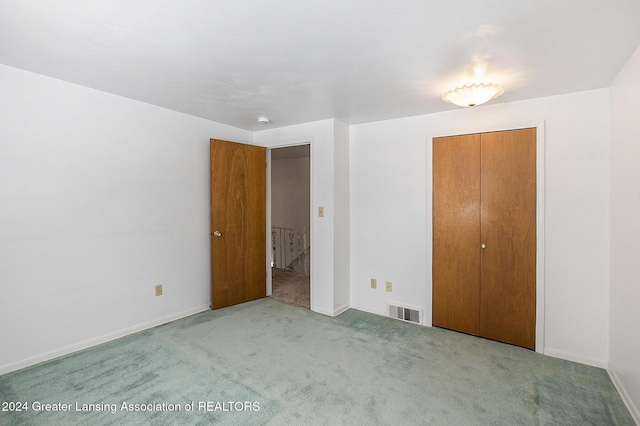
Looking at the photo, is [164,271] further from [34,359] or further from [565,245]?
[565,245]

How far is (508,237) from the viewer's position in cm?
282

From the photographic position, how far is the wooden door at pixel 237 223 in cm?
361

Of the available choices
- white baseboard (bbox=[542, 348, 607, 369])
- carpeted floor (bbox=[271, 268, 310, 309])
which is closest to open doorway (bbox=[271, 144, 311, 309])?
carpeted floor (bbox=[271, 268, 310, 309])

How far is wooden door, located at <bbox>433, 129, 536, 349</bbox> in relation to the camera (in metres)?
2.74

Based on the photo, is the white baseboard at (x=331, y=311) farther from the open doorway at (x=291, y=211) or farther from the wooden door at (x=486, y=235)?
the open doorway at (x=291, y=211)

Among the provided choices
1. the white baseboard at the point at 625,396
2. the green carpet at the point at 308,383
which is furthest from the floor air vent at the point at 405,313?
the white baseboard at the point at 625,396

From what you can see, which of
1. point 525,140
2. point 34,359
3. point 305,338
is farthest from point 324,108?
point 34,359

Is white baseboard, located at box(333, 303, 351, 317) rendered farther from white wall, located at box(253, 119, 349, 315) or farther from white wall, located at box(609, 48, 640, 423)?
white wall, located at box(609, 48, 640, 423)

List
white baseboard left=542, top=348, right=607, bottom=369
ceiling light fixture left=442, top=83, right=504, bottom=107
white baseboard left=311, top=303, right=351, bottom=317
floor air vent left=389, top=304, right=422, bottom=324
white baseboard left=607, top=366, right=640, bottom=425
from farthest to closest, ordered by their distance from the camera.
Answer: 1. white baseboard left=311, top=303, right=351, bottom=317
2. floor air vent left=389, top=304, right=422, bottom=324
3. white baseboard left=542, top=348, right=607, bottom=369
4. ceiling light fixture left=442, top=83, right=504, bottom=107
5. white baseboard left=607, top=366, right=640, bottom=425

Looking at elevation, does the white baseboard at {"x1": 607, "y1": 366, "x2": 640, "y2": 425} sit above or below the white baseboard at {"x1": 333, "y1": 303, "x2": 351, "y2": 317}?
below

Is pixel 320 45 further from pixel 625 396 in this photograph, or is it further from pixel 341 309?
pixel 625 396

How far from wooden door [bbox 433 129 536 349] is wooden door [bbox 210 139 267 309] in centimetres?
221

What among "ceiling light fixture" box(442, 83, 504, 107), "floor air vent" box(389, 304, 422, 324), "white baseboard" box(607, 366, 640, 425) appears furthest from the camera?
"floor air vent" box(389, 304, 422, 324)

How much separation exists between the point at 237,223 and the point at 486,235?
2.79 m
